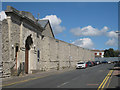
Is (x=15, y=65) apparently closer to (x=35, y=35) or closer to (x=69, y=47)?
(x=35, y=35)

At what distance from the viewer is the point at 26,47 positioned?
27016mm

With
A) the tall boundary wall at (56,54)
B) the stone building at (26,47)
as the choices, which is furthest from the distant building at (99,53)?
the stone building at (26,47)

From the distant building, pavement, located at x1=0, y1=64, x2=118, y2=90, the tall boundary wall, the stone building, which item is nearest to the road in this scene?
pavement, located at x1=0, y1=64, x2=118, y2=90

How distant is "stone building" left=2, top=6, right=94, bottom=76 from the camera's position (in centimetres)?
2086

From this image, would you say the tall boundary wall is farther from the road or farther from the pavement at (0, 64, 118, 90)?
the road

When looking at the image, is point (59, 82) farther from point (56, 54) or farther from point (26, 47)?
point (56, 54)

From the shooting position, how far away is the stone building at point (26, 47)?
20859 millimetres

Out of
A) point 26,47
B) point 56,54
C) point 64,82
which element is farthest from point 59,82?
point 56,54

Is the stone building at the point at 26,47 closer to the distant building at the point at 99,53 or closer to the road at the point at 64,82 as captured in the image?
the road at the point at 64,82

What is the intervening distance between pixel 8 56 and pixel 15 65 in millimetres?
2146

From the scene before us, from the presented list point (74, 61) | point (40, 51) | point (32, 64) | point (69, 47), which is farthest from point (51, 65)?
point (74, 61)

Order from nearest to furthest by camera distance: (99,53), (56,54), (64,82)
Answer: (64,82)
(56,54)
(99,53)

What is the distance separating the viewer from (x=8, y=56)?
20.8 meters

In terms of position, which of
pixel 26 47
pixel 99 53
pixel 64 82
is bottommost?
pixel 64 82
